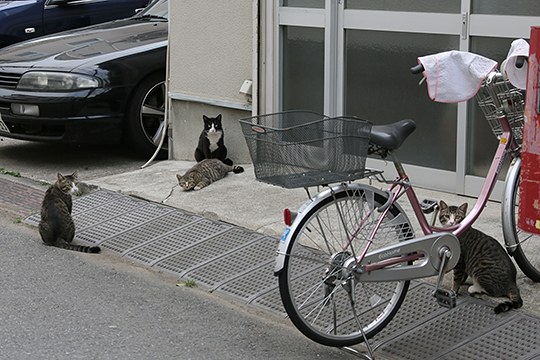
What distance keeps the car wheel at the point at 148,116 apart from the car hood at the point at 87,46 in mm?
379

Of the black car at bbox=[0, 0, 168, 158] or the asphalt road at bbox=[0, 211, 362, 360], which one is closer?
the asphalt road at bbox=[0, 211, 362, 360]

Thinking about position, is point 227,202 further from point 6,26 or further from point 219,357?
point 6,26

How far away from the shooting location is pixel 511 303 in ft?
18.1

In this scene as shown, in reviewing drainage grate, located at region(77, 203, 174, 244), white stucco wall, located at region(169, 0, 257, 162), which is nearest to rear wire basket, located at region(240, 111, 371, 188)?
drainage grate, located at region(77, 203, 174, 244)

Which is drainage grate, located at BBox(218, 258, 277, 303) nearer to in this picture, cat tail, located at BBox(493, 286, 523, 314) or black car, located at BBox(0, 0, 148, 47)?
cat tail, located at BBox(493, 286, 523, 314)

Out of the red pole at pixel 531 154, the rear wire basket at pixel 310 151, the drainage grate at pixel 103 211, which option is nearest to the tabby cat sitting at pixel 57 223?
the drainage grate at pixel 103 211

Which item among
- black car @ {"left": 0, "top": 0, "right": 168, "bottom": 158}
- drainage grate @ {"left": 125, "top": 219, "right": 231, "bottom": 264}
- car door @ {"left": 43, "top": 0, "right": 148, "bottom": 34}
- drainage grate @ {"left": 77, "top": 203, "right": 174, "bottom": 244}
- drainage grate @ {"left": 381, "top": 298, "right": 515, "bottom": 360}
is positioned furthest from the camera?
car door @ {"left": 43, "top": 0, "right": 148, "bottom": 34}

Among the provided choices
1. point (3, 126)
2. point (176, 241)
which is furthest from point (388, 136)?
point (3, 126)

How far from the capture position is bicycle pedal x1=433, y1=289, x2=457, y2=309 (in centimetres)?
507

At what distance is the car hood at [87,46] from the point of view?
9.55 meters

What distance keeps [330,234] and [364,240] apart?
341 mm

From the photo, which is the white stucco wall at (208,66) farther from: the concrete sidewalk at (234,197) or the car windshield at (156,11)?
the car windshield at (156,11)

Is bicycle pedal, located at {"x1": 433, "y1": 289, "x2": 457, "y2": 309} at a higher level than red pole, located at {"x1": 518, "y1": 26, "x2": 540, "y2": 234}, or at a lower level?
lower

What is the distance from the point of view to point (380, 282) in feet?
16.6
